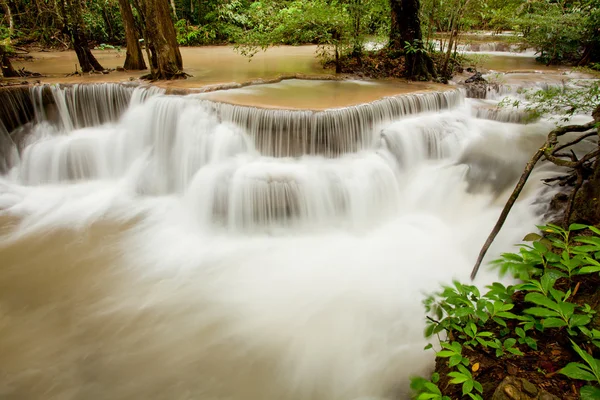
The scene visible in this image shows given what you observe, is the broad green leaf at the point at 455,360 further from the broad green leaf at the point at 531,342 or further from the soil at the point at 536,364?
the broad green leaf at the point at 531,342

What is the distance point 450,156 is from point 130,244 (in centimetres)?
569

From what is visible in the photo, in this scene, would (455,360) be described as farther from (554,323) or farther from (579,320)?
(579,320)

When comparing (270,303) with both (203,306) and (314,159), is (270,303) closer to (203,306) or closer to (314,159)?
(203,306)

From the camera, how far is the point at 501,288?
2.15 metres

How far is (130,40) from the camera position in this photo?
9742mm

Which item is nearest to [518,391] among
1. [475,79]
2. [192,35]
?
[475,79]

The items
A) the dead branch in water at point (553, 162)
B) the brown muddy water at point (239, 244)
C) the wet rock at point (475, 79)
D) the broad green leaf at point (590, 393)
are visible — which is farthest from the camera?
the wet rock at point (475, 79)

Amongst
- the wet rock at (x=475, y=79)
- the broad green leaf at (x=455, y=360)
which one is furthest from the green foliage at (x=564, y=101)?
the broad green leaf at (x=455, y=360)

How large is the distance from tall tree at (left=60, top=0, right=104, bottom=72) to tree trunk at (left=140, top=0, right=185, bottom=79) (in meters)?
2.28

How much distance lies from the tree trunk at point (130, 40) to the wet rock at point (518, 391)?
36.3 feet

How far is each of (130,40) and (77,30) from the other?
49.9 inches

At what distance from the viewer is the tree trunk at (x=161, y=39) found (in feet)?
26.1

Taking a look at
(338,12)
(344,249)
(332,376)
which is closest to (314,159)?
(344,249)

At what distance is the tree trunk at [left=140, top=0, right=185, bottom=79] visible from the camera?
7.97 m
